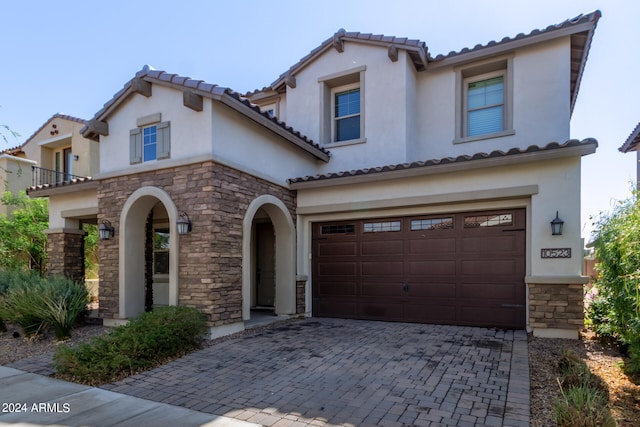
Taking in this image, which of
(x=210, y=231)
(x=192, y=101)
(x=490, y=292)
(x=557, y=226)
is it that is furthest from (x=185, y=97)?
(x=557, y=226)

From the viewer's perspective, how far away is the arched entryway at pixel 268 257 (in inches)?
335

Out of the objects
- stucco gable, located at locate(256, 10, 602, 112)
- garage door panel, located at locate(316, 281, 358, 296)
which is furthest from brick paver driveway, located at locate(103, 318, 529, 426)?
stucco gable, located at locate(256, 10, 602, 112)

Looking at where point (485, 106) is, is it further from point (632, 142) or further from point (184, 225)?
point (184, 225)

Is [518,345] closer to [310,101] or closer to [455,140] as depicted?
[455,140]

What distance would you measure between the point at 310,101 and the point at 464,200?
600cm

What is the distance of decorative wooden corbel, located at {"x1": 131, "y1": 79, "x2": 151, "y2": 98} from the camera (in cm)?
841

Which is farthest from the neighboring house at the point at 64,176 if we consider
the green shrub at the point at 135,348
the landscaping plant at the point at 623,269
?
the landscaping plant at the point at 623,269

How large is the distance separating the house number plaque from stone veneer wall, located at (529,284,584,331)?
0.58m

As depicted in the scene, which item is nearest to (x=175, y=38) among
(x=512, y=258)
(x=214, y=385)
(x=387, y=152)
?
(x=387, y=152)

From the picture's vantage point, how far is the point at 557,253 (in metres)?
A: 7.53

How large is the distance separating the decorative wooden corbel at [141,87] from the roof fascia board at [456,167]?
403cm

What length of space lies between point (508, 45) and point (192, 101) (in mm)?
8202

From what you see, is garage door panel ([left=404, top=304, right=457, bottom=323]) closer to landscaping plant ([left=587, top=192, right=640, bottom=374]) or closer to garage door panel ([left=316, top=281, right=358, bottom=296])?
garage door panel ([left=316, top=281, right=358, bottom=296])

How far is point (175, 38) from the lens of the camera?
31.8 feet
